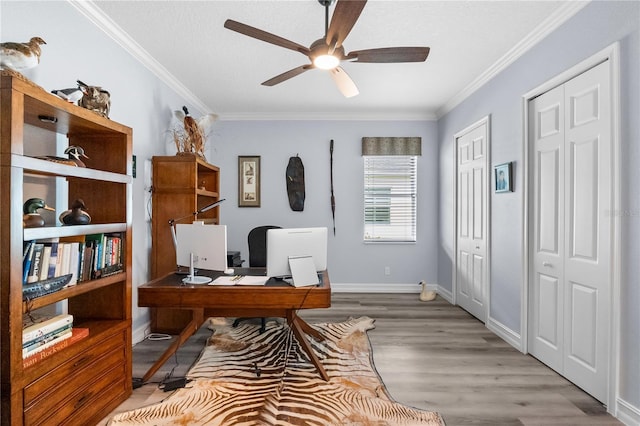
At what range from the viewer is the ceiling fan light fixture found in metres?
2.12

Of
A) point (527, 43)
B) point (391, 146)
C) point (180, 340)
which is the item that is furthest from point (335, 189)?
point (180, 340)

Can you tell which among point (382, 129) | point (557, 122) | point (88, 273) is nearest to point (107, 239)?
point (88, 273)

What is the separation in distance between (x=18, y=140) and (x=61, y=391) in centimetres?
123

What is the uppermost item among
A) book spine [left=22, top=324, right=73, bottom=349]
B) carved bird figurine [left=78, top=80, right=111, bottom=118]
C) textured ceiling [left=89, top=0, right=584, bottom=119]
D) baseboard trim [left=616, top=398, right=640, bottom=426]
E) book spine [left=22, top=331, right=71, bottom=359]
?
textured ceiling [left=89, top=0, right=584, bottom=119]

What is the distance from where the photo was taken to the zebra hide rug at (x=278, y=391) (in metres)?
1.95

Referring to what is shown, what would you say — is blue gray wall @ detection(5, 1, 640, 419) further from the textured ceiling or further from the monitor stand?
the monitor stand

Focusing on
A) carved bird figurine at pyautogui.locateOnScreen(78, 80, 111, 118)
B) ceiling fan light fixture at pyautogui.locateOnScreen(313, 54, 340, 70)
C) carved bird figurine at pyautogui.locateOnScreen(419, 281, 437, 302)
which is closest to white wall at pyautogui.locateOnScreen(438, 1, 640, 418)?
carved bird figurine at pyautogui.locateOnScreen(419, 281, 437, 302)

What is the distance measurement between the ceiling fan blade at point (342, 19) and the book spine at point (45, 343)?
213 centimetres

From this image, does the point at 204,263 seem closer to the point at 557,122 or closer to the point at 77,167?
the point at 77,167

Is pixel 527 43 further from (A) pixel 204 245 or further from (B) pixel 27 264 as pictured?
(B) pixel 27 264

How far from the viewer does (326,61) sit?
2.17 meters

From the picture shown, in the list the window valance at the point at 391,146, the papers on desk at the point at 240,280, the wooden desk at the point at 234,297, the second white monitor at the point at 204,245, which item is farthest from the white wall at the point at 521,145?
the second white monitor at the point at 204,245

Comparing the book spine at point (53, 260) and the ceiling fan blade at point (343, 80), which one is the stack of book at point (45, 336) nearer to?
the book spine at point (53, 260)

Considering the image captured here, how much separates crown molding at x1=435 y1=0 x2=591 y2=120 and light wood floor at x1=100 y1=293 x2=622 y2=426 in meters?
2.58
